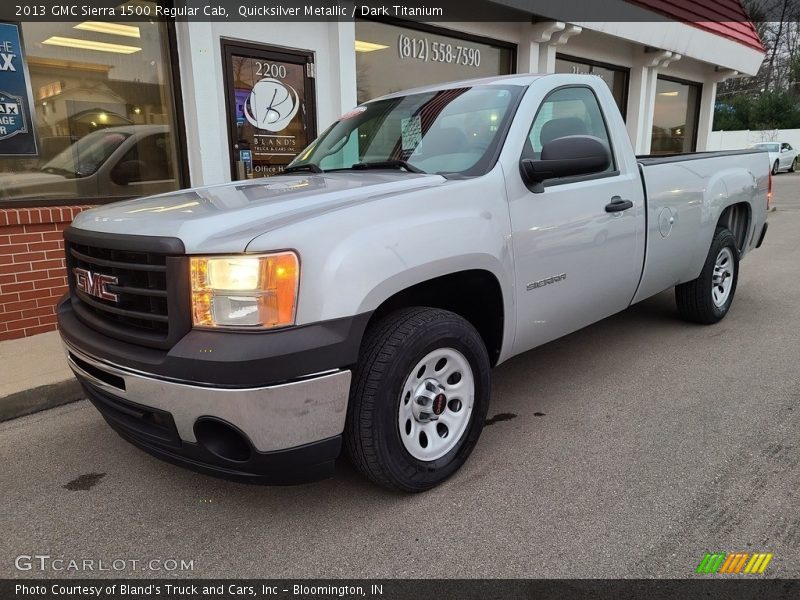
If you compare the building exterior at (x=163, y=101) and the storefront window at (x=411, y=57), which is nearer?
the building exterior at (x=163, y=101)

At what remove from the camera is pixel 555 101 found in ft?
11.2

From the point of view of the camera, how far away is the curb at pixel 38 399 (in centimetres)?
372

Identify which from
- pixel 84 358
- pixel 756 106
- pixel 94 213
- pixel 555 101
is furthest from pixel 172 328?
pixel 756 106

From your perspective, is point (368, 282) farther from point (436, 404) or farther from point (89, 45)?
point (89, 45)

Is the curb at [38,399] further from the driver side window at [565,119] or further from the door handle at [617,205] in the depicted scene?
the door handle at [617,205]

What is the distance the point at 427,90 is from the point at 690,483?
8.76 feet

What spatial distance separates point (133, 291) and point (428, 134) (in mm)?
1754

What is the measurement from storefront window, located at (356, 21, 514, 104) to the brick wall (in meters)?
4.30

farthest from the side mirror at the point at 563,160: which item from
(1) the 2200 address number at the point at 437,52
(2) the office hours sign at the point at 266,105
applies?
(1) the 2200 address number at the point at 437,52

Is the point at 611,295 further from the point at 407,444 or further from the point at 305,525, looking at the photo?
the point at 305,525

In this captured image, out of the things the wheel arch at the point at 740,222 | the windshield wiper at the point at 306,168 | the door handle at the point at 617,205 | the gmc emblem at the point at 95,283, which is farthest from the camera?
the wheel arch at the point at 740,222

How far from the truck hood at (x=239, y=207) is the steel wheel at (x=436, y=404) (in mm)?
774

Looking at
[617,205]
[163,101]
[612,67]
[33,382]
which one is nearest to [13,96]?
[163,101]

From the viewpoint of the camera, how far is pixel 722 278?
5098 millimetres
